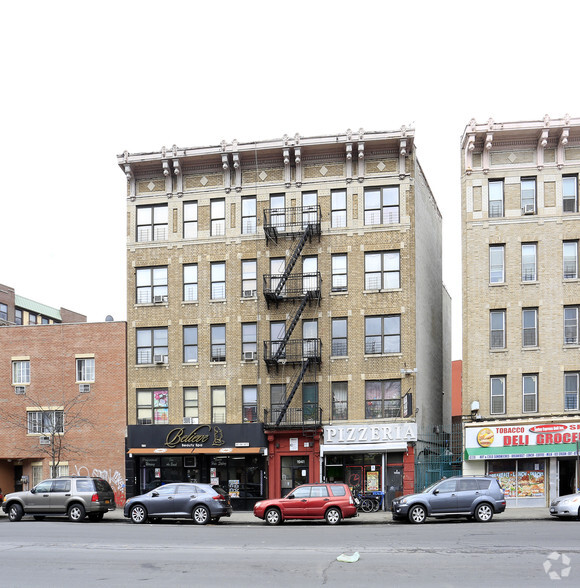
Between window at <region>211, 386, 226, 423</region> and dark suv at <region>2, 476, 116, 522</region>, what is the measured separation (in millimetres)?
7688

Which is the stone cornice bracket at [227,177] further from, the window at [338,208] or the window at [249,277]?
the window at [338,208]

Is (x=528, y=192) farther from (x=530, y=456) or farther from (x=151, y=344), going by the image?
(x=151, y=344)

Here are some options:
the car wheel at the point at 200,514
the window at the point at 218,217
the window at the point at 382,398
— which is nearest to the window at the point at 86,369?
the window at the point at 218,217

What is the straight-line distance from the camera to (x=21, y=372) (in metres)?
37.2

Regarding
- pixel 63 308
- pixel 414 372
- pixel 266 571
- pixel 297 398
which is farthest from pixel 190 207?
pixel 63 308

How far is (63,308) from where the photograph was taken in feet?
224

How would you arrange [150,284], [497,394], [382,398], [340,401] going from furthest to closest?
1. [150,284]
2. [340,401]
3. [382,398]
4. [497,394]

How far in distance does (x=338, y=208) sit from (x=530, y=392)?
11.6m

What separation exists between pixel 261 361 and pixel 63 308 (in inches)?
1526

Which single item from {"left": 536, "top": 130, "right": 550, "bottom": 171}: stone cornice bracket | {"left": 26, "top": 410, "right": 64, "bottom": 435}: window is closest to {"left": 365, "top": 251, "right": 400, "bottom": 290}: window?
{"left": 536, "top": 130, "right": 550, "bottom": 171}: stone cornice bracket

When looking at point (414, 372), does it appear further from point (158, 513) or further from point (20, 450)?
point (20, 450)

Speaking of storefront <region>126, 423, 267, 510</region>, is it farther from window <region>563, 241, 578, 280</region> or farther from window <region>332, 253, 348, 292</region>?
window <region>563, 241, 578, 280</region>

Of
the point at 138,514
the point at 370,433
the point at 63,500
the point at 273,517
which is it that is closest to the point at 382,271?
the point at 370,433

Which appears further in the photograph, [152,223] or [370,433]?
[152,223]
